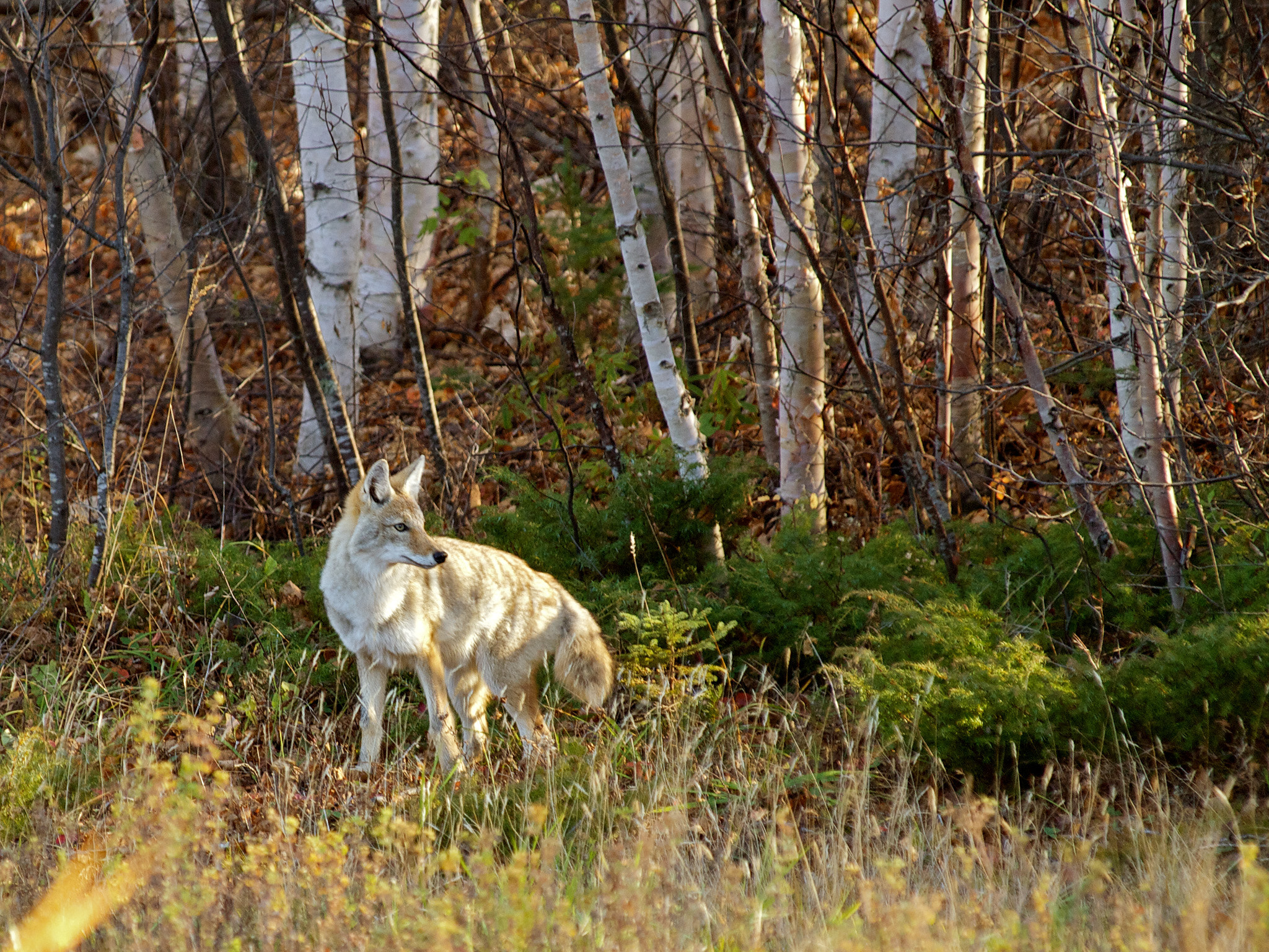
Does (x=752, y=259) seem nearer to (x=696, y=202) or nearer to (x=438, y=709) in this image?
(x=438, y=709)

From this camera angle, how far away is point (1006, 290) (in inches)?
249

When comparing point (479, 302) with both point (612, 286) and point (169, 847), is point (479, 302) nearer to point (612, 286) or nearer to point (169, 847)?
point (612, 286)

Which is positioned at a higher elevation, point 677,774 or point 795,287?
point 795,287

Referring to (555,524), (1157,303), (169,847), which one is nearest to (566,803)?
(169,847)

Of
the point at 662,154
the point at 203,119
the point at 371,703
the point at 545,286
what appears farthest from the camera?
the point at 203,119

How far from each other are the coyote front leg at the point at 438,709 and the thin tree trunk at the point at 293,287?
7.25ft

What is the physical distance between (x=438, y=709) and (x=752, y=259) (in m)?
4.07

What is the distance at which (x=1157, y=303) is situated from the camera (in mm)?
6277

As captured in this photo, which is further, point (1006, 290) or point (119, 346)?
point (119, 346)

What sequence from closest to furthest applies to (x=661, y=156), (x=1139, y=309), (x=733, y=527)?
(x=1139, y=309), (x=733, y=527), (x=661, y=156)

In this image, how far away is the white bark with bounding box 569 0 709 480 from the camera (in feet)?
22.6

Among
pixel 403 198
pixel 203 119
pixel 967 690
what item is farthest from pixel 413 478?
pixel 203 119

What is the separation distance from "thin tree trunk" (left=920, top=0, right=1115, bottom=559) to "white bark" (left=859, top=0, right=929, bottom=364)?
2287mm

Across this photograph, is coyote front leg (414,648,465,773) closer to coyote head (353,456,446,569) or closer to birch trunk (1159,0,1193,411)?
coyote head (353,456,446,569)
